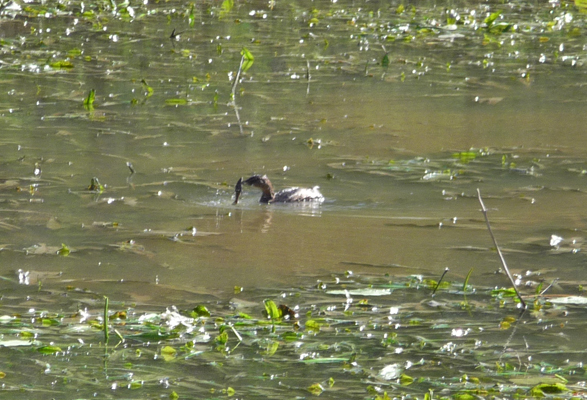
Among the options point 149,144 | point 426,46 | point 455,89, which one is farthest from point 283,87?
point 426,46

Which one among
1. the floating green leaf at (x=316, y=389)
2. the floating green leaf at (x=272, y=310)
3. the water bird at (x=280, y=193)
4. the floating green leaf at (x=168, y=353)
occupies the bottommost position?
the floating green leaf at (x=316, y=389)

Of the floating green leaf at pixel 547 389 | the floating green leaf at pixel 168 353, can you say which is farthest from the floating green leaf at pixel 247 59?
the floating green leaf at pixel 547 389

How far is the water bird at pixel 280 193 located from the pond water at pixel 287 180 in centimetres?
17

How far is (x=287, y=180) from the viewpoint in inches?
378

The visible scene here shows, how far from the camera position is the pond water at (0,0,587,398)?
545 centimetres

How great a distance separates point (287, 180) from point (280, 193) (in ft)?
2.31

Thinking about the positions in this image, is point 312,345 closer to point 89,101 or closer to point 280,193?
point 280,193

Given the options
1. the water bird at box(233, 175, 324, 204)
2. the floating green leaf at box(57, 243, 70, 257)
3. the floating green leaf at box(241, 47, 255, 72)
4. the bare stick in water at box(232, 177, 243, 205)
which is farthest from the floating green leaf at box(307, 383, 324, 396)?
the floating green leaf at box(241, 47, 255, 72)

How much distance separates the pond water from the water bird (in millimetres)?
171

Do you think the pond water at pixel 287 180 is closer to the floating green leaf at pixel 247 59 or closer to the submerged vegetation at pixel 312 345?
the submerged vegetation at pixel 312 345

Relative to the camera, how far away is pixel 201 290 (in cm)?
619

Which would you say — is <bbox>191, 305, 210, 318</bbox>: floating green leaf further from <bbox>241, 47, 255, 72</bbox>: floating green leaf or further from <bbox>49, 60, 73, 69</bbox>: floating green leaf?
<bbox>49, 60, 73, 69</bbox>: floating green leaf

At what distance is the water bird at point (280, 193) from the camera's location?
340 inches

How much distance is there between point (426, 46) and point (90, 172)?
31.2 feet
